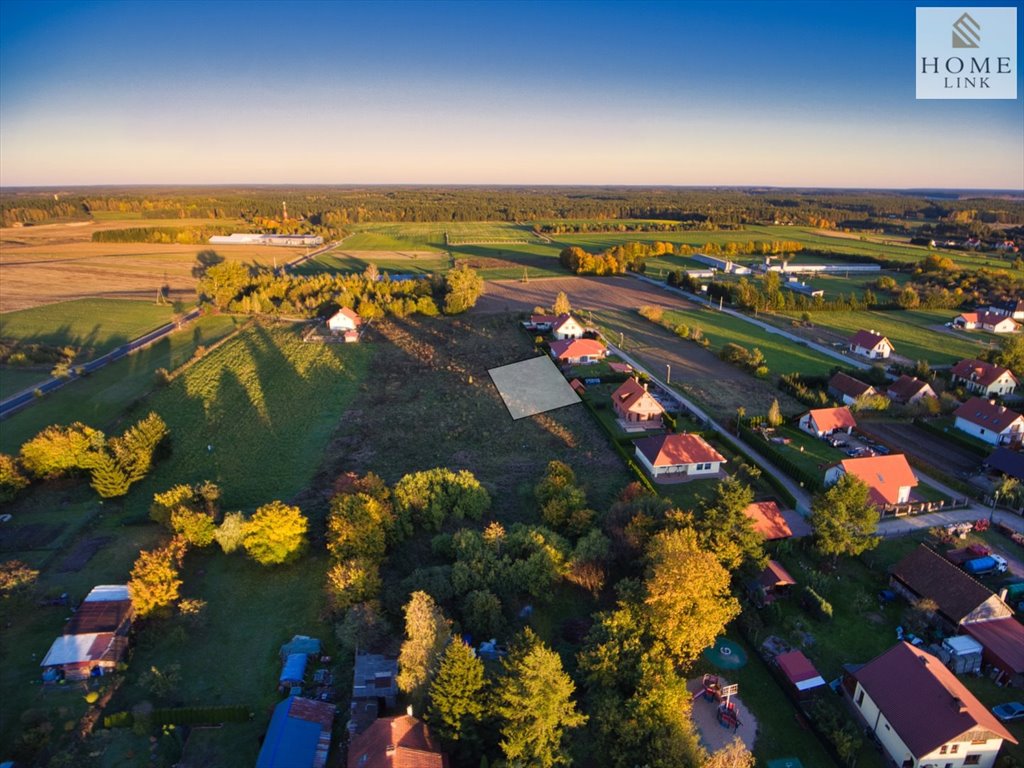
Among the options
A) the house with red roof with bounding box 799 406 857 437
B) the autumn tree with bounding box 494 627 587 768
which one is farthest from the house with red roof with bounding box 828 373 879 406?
the autumn tree with bounding box 494 627 587 768

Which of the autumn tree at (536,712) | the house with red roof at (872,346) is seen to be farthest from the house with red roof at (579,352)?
the autumn tree at (536,712)

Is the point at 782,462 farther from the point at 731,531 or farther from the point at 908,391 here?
the point at 908,391

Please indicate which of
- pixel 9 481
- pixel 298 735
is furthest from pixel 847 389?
pixel 9 481

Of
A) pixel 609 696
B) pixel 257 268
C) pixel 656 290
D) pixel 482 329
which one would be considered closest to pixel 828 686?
pixel 609 696

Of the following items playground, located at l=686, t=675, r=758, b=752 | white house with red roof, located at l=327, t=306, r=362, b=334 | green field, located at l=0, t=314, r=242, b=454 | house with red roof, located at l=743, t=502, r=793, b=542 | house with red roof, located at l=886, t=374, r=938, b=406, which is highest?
white house with red roof, located at l=327, t=306, r=362, b=334

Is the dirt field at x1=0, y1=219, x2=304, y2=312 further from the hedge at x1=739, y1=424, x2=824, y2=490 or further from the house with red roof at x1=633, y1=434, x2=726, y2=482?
the hedge at x1=739, y1=424, x2=824, y2=490

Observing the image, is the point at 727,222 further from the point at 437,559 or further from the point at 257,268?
the point at 437,559
